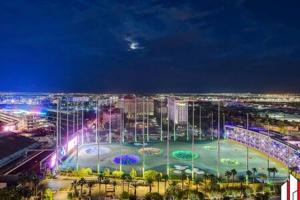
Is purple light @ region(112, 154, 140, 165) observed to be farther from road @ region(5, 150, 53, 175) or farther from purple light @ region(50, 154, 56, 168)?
road @ region(5, 150, 53, 175)

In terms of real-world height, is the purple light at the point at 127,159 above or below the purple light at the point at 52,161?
below

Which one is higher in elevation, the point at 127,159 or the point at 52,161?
the point at 52,161

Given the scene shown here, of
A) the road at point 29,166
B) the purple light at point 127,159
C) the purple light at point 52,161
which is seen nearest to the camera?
the road at point 29,166

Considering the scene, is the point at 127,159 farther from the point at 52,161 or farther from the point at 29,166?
the point at 29,166

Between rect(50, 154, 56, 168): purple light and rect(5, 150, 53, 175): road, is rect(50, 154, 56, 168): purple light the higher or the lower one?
the higher one

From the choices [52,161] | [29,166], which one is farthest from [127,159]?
[29,166]

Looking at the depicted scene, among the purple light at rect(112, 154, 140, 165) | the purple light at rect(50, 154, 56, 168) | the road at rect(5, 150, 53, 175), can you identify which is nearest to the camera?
the road at rect(5, 150, 53, 175)

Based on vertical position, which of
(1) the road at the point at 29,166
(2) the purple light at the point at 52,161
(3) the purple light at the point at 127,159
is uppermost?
(2) the purple light at the point at 52,161

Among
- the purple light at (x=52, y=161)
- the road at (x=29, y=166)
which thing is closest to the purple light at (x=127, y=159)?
the purple light at (x=52, y=161)

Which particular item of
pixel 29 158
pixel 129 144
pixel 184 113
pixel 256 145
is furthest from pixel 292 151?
pixel 184 113

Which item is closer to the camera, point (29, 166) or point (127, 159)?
point (29, 166)

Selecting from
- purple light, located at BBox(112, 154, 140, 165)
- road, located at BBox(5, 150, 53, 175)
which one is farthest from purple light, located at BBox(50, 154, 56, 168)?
purple light, located at BBox(112, 154, 140, 165)

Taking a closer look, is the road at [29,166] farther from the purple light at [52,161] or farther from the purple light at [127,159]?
the purple light at [127,159]
